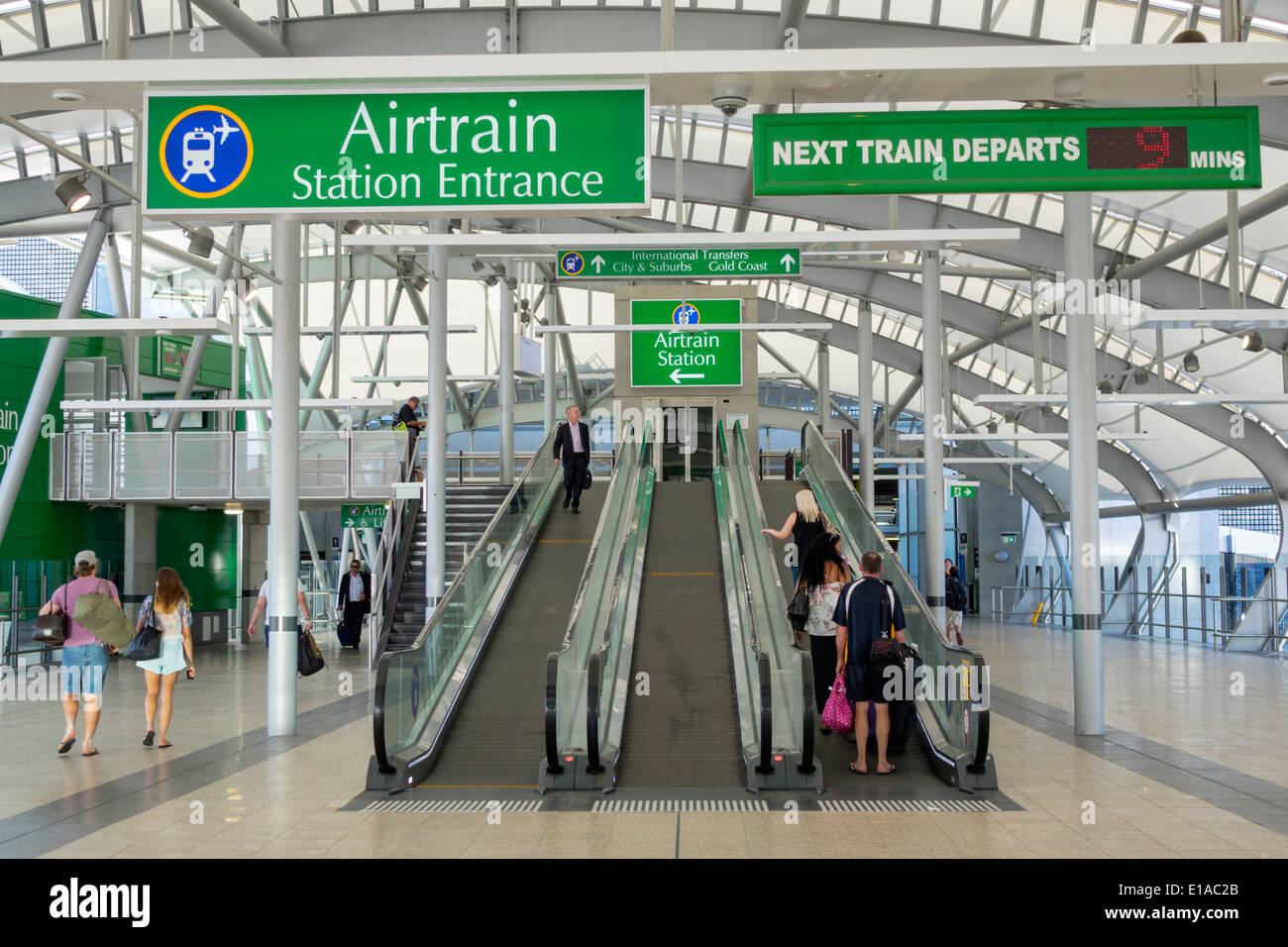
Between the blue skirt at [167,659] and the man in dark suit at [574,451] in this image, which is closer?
the blue skirt at [167,659]

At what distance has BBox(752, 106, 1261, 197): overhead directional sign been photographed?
21.1ft

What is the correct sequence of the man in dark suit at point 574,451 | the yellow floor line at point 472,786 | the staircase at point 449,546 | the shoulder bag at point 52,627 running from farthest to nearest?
1. the staircase at point 449,546
2. the man in dark suit at point 574,451
3. the shoulder bag at point 52,627
4. the yellow floor line at point 472,786

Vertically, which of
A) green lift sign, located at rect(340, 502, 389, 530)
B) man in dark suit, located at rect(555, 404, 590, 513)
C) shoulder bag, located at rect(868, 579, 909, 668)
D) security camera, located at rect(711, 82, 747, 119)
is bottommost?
shoulder bag, located at rect(868, 579, 909, 668)

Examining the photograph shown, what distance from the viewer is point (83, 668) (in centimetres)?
1045

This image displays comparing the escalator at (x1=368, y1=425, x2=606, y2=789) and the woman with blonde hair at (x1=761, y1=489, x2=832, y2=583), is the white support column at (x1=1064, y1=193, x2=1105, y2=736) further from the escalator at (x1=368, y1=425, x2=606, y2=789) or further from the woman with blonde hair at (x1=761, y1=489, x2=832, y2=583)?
the escalator at (x1=368, y1=425, x2=606, y2=789)

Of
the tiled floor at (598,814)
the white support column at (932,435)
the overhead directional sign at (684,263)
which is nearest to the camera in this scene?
the tiled floor at (598,814)

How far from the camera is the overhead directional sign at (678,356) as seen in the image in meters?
26.2

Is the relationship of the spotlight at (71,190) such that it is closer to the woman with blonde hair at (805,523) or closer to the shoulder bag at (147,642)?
the shoulder bag at (147,642)

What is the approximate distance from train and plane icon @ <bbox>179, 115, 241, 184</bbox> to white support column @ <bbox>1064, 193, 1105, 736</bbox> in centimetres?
810

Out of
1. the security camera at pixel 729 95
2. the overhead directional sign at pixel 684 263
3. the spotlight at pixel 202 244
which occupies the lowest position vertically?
the security camera at pixel 729 95

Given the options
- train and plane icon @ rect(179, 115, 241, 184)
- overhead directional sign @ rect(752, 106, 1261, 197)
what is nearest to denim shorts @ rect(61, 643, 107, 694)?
train and plane icon @ rect(179, 115, 241, 184)

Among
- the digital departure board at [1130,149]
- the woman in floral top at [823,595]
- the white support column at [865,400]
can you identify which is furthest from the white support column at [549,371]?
the digital departure board at [1130,149]
